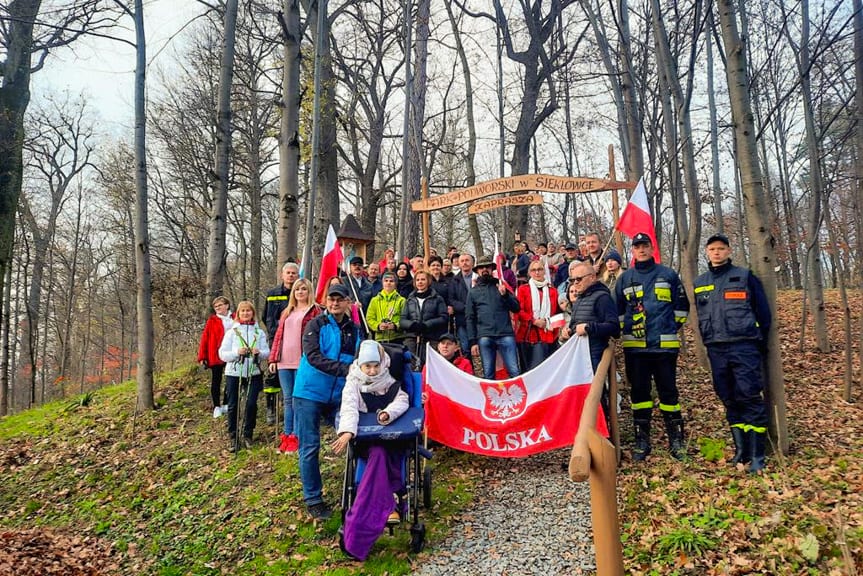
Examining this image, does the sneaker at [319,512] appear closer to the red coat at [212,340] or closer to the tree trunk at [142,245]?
the red coat at [212,340]

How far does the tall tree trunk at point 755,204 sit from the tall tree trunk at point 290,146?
21.9 ft

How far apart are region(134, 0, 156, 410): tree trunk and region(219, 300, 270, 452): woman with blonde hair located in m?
2.80

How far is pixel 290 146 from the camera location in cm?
922

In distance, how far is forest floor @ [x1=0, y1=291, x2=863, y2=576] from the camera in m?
3.78

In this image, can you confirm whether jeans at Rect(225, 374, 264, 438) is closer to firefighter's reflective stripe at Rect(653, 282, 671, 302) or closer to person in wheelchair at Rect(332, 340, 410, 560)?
person in wheelchair at Rect(332, 340, 410, 560)

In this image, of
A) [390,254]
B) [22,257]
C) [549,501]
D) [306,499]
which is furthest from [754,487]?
[22,257]

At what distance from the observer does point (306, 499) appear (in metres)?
5.21

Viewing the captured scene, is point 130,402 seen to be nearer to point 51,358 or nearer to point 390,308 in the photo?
point 390,308

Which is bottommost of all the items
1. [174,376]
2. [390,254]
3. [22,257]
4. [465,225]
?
[174,376]

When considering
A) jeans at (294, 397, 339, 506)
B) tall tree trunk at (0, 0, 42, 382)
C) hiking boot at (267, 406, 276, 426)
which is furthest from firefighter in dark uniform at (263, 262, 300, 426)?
tall tree trunk at (0, 0, 42, 382)

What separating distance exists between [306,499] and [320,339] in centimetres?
165

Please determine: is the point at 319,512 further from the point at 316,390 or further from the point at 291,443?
the point at 291,443

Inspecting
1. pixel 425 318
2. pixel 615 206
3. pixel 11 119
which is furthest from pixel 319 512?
pixel 11 119

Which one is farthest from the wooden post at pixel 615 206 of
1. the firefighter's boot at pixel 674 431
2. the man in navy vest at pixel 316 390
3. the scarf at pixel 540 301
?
the man in navy vest at pixel 316 390
